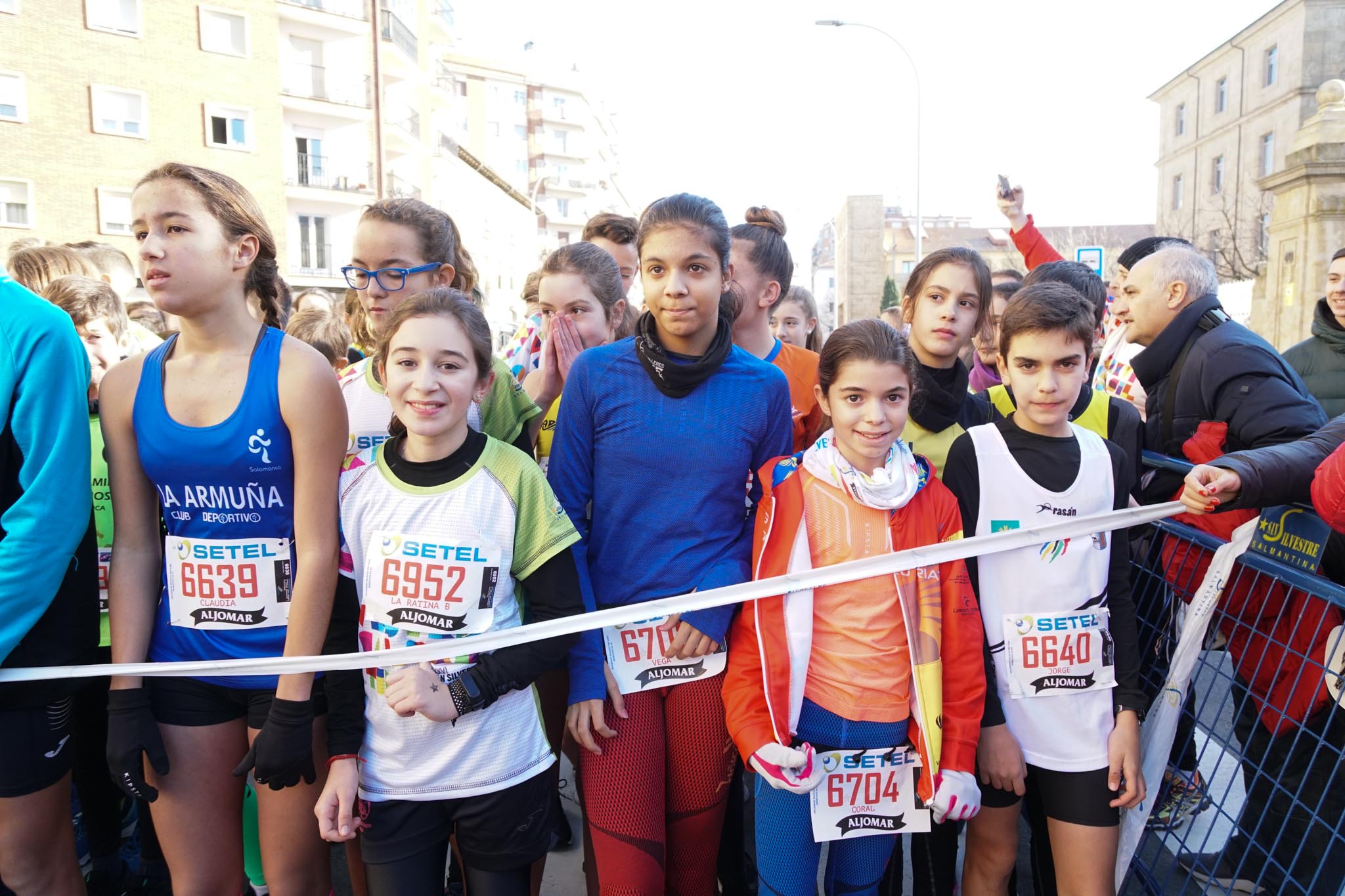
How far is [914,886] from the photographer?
9.09 ft

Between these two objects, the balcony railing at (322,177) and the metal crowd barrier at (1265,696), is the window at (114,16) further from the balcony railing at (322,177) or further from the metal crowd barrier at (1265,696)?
the metal crowd barrier at (1265,696)

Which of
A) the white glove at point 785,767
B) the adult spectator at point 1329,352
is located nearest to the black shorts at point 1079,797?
the white glove at point 785,767

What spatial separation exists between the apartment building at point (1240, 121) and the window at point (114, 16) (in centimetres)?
3500

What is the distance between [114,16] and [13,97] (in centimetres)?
370

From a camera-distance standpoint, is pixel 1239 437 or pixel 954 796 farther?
pixel 1239 437

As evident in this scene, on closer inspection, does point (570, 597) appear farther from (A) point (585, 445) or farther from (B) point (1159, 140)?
(B) point (1159, 140)

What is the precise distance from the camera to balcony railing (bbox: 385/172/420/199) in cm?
3303

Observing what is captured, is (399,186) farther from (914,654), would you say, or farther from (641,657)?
(914,654)

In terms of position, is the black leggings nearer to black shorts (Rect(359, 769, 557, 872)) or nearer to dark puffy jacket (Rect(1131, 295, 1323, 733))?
black shorts (Rect(359, 769, 557, 872))

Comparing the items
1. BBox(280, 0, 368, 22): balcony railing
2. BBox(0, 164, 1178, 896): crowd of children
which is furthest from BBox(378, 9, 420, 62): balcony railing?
BBox(0, 164, 1178, 896): crowd of children

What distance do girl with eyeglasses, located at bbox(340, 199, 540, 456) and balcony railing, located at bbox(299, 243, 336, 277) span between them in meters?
29.4

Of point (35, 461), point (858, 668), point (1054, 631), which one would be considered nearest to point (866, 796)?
point (858, 668)

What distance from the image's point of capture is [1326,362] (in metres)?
4.39

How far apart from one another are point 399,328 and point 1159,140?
62832 millimetres
